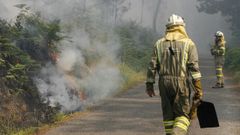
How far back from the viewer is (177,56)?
17.6ft

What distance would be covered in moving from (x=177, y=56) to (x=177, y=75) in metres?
0.26

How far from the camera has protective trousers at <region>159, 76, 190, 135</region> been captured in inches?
210

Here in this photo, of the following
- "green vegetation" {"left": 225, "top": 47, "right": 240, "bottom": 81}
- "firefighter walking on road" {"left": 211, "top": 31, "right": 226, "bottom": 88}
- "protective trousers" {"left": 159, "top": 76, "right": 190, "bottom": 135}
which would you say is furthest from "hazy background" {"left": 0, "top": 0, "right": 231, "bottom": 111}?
"green vegetation" {"left": 225, "top": 47, "right": 240, "bottom": 81}

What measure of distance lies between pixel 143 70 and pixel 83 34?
14.3 feet

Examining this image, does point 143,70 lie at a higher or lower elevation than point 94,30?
lower

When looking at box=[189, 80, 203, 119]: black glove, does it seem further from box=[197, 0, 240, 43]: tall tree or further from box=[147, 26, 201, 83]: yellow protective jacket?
box=[197, 0, 240, 43]: tall tree

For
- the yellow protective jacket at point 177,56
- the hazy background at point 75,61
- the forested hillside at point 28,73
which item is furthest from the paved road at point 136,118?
the yellow protective jacket at point 177,56

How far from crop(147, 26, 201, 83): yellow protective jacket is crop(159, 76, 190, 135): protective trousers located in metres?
0.11

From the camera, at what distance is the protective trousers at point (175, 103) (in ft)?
17.5

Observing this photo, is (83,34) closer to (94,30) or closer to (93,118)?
(94,30)

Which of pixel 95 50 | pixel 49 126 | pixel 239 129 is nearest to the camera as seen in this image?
pixel 239 129

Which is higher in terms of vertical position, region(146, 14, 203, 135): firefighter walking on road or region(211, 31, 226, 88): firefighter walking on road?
region(211, 31, 226, 88): firefighter walking on road

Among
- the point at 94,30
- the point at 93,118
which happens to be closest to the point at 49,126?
the point at 93,118

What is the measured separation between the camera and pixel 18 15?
10.6 m
